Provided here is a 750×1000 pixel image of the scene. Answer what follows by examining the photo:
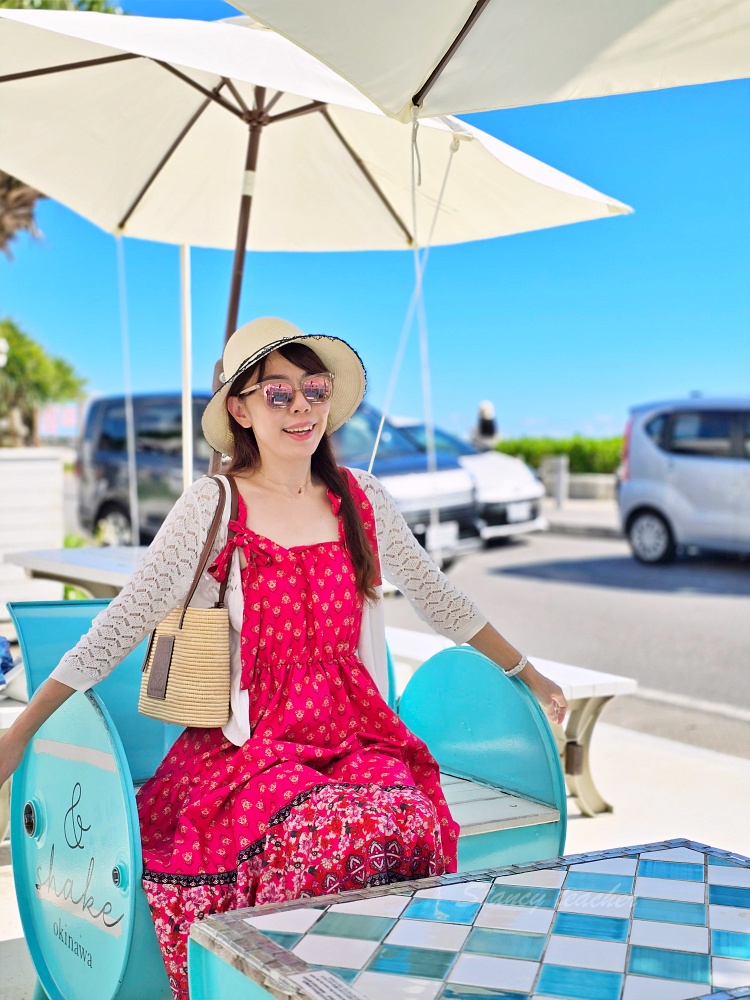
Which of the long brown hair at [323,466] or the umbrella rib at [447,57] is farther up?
the umbrella rib at [447,57]

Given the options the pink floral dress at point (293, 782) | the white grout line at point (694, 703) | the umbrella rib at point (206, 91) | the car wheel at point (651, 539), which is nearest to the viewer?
the pink floral dress at point (293, 782)

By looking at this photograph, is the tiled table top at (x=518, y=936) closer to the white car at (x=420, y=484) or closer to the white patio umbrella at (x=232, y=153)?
the white patio umbrella at (x=232, y=153)

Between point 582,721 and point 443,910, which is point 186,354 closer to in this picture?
point 582,721

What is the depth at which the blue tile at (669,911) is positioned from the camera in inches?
68.7

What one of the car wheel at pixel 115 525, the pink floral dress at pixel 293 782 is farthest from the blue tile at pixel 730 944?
the car wheel at pixel 115 525

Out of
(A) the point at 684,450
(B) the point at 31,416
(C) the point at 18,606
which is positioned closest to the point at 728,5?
(C) the point at 18,606

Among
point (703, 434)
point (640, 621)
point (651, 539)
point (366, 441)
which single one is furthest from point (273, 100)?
point (651, 539)

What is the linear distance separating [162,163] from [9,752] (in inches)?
115

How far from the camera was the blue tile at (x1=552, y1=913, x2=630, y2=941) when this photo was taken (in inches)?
66.2

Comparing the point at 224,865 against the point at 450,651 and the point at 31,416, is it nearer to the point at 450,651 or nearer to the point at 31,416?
the point at 450,651

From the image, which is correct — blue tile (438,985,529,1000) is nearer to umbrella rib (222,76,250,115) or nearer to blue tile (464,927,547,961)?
blue tile (464,927,547,961)

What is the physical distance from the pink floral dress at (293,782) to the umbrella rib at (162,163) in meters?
2.29

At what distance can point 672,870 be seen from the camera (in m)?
1.99

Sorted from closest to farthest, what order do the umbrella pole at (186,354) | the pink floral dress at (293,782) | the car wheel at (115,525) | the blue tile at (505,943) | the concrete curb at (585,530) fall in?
the blue tile at (505,943)
the pink floral dress at (293,782)
the umbrella pole at (186,354)
the car wheel at (115,525)
the concrete curb at (585,530)
